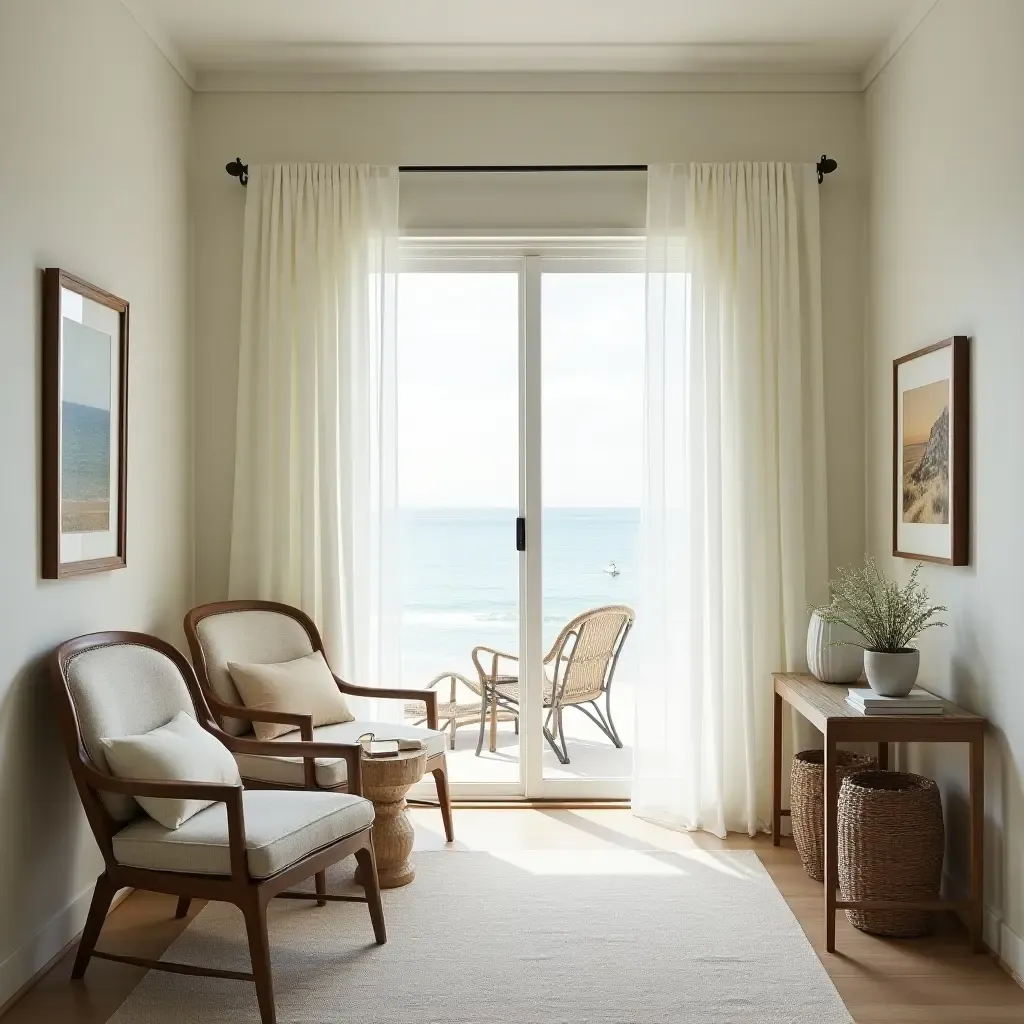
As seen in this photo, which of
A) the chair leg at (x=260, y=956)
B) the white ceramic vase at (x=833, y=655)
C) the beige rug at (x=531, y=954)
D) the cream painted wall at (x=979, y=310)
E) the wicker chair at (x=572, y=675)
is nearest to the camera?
the chair leg at (x=260, y=956)

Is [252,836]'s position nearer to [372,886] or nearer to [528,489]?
[372,886]

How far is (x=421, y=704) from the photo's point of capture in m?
4.20

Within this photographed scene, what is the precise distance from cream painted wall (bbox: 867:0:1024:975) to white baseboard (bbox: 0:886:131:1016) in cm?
270

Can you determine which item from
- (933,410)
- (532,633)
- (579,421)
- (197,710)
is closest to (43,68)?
(197,710)

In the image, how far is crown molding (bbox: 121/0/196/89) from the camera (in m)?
3.45

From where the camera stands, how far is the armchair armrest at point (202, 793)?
243 cm

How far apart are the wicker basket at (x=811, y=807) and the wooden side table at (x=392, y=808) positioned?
1316 millimetres

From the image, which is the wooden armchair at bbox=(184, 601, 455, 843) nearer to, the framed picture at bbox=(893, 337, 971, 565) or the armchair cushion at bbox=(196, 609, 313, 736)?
the armchair cushion at bbox=(196, 609, 313, 736)

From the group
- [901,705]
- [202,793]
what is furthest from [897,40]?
[202,793]

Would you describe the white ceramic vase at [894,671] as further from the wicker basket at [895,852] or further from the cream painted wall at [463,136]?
the cream painted wall at [463,136]

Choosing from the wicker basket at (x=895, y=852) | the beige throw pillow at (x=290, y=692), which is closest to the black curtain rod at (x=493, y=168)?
the beige throw pillow at (x=290, y=692)

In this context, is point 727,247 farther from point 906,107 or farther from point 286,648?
point 286,648

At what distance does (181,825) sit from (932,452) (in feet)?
8.45

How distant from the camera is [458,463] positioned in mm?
4176
